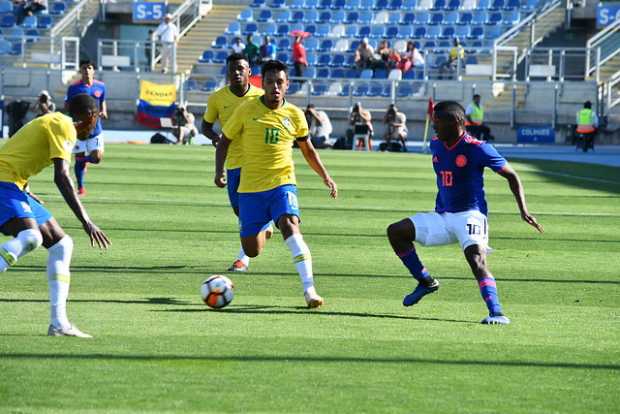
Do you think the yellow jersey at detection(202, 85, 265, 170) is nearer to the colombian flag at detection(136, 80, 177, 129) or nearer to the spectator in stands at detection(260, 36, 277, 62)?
the colombian flag at detection(136, 80, 177, 129)

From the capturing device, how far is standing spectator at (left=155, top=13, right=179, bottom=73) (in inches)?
1754

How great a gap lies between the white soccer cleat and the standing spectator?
3521 cm

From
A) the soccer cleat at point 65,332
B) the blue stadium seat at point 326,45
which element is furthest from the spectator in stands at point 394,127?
the soccer cleat at point 65,332

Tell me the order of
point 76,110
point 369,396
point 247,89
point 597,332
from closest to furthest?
point 369,396 < point 76,110 < point 597,332 < point 247,89

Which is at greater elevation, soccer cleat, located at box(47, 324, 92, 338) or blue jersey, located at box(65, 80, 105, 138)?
blue jersey, located at box(65, 80, 105, 138)

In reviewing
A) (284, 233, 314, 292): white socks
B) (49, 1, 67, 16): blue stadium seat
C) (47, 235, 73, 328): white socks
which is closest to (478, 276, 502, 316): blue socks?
(284, 233, 314, 292): white socks

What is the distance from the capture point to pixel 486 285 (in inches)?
381

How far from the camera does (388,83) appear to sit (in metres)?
42.5

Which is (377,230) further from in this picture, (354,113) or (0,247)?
(354,113)

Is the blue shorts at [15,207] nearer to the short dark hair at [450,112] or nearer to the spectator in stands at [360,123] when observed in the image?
the short dark hair at [450,112]

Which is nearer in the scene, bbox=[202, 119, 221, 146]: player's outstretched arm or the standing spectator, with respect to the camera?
bbox=[202, 119, 221, 146]: player's outstretched arm

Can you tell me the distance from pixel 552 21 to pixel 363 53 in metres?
7.08

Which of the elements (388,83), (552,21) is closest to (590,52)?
(552,21)

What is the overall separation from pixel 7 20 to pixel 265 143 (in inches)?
1636
